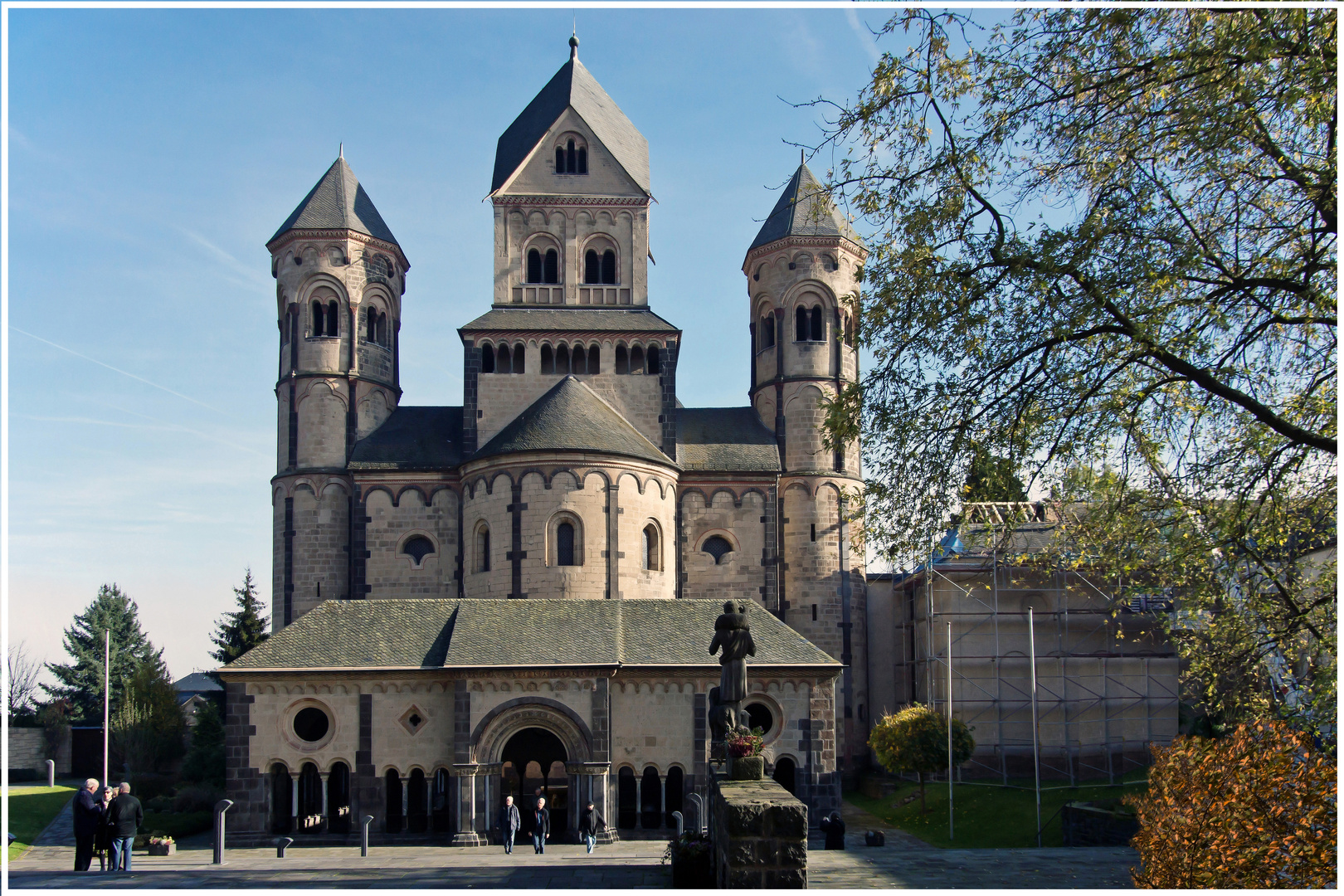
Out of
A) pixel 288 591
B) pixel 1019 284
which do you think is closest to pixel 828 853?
pixel 1019 284

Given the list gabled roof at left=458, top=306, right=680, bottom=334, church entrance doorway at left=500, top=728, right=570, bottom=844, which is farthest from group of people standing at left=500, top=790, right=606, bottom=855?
gabled roof at left=458, top=306, right=680, bottom=334

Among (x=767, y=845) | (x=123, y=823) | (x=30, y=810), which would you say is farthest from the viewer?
(x=30, y=810)

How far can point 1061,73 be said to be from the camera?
14.1 metres

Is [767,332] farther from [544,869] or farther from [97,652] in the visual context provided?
[97,652]

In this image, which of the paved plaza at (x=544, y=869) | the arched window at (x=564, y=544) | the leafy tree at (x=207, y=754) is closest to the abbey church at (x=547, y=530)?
the arched window at (x=564, y=544)

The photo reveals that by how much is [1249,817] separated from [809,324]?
3635 centimetres

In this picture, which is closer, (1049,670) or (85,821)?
(85,821)

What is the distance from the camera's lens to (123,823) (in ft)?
68.1

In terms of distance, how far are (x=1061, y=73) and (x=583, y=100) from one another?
38.1 metres

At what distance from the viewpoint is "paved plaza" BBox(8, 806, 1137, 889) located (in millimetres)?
20297

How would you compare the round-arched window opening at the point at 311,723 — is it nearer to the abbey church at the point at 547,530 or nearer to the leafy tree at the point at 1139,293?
the abbey church at the point at 547,530

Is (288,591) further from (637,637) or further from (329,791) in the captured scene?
(637,637)

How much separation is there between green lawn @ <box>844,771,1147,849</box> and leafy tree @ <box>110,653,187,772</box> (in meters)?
29.5

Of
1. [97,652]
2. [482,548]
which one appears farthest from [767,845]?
[97,652]
